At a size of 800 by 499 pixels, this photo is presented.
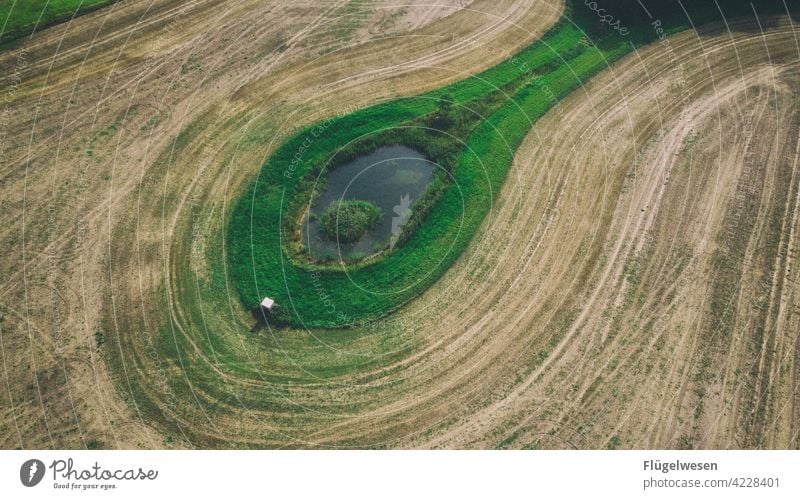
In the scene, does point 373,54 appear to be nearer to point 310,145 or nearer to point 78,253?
point 310,145

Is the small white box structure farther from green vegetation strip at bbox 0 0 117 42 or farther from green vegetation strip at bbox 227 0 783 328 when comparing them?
green vegetation strip at bbox 0 0 117 42

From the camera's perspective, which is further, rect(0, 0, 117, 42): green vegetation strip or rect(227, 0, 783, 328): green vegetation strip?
rect(0, 0, 117, 42): green vegetation strip

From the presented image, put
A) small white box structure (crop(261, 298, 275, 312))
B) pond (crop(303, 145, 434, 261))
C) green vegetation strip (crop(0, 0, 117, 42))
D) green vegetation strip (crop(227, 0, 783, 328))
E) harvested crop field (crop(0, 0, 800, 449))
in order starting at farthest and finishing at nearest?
green vegetation strip (crop(0, 0, 117, 42))
pond (crop(303, 145, 434, 261))
green vegetation strip (crop(227, 0, 783, 328))
small white box structure (crop(261, 298, 275, 312))
harvested crop field (crop(0, 0, 800, 449))

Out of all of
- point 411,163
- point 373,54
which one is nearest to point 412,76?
point 373,54

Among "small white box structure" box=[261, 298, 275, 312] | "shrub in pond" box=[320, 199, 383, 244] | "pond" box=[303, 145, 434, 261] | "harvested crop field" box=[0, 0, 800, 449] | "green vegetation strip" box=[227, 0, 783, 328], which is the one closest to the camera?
"harvested crop field" box=[0, 0, 800, 449]

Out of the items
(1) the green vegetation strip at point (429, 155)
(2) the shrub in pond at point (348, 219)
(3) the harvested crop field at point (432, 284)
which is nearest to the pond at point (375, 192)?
(2) the shrub in pond at point (348, 219)

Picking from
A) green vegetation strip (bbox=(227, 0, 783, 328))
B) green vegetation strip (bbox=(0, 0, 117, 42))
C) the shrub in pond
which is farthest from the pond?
green vegetation strip (bbox=(0, 0, 117, 42))

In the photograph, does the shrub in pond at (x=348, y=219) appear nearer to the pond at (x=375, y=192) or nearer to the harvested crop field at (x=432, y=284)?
the pond at (x=375, y=192)
